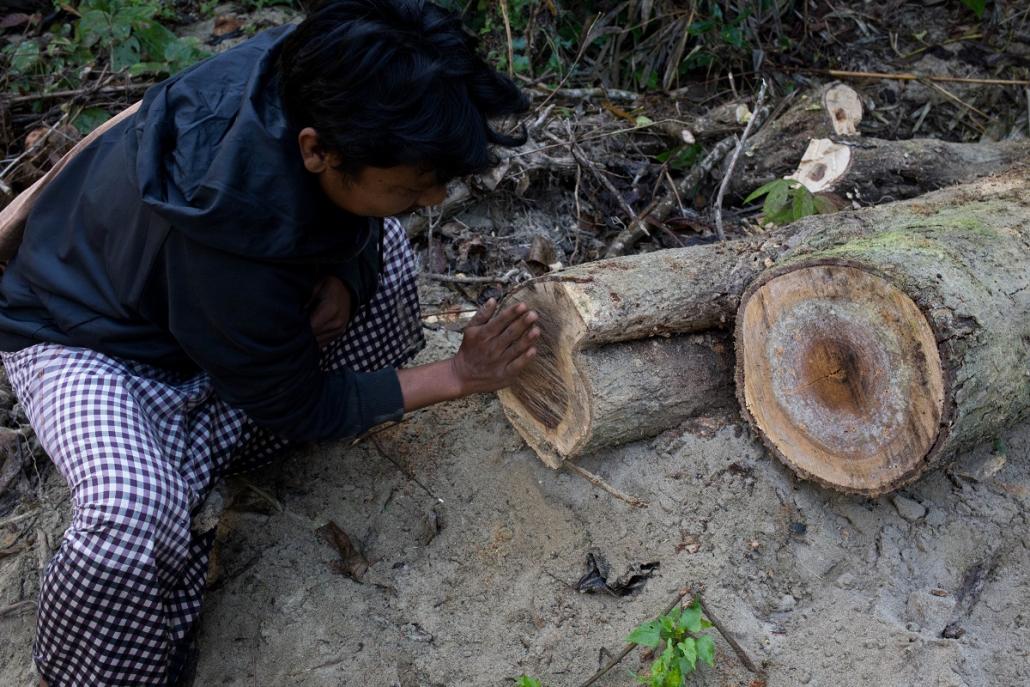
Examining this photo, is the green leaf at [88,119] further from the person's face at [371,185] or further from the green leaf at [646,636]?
the green leaf at [646,636]

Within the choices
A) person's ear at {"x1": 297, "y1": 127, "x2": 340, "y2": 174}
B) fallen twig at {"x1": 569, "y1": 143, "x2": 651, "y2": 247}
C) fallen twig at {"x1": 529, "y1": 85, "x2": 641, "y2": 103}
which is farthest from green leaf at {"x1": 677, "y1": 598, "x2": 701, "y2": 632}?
fallen twig at {"x1": 529, "y1": 85, "x2": 641, "y2": 103}

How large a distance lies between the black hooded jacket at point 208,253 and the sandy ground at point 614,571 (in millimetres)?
412

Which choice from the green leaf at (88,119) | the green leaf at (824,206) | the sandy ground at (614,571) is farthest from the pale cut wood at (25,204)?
the green leaf at (824,206)

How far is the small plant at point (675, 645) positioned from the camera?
5.80ft

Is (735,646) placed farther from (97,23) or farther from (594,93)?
(97,23)

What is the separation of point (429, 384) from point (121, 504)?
2.30 feet

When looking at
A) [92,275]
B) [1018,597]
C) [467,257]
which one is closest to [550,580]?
[1018,597]

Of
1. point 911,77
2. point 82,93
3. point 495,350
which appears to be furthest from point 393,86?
point 911,77

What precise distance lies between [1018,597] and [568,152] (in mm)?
2129

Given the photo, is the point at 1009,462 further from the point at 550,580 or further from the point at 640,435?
the point at 550,580

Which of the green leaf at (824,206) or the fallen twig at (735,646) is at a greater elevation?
the fallen twig at (735,646)

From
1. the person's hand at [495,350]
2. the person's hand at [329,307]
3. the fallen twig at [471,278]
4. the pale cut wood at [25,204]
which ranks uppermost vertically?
the pale cut wood at [25,204]

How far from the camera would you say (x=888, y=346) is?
182cm

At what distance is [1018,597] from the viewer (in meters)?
1.93
